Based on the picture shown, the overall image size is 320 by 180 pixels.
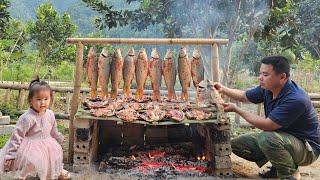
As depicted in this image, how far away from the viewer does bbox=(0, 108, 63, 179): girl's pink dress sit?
432cm

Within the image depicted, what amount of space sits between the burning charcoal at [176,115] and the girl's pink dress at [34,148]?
1476mm

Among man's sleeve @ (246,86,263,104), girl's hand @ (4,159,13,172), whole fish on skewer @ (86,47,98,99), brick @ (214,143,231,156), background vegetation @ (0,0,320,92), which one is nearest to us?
girl's hand @ (4,159,13,172)

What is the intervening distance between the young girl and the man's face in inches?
104

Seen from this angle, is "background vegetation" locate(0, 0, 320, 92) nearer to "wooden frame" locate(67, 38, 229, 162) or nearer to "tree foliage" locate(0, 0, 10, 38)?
"tree foliage" locate(0, 0, 10, 38)

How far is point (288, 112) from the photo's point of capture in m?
4.79

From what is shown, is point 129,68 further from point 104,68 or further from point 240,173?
point 240,173

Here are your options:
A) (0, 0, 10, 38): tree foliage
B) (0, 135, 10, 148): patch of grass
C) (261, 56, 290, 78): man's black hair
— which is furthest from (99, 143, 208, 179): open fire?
(0, 0, 10, 38): tree foliage

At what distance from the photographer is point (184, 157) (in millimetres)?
5992

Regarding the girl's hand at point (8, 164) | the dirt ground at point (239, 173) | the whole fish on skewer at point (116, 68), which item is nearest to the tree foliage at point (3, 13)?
the dirt ground at point (239, 173)

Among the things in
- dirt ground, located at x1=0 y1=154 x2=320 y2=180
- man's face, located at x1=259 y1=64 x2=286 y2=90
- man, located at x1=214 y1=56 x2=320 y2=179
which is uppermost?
man's face, located at x1=259 y1=64 x2=286 y2=90

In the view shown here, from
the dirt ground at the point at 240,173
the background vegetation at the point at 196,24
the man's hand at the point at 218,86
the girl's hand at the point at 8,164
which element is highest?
the background vegetation at the point at 196,24

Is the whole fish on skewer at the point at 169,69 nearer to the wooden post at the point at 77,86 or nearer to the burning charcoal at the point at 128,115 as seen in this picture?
the burning charcoal at the point at 128,115

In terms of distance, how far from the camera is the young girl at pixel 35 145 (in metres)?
4.32

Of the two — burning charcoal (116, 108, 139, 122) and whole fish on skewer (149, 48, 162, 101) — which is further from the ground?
whole fish on skewer (149, 48, 162, 101)
